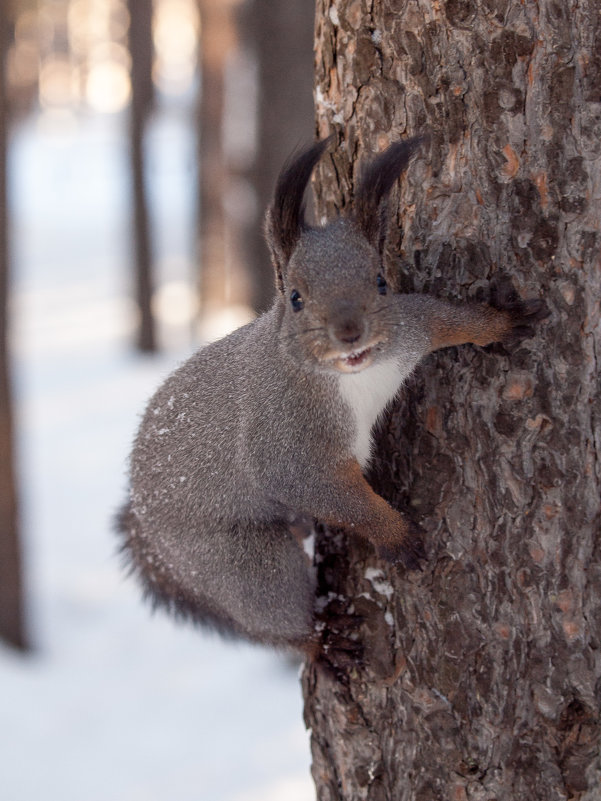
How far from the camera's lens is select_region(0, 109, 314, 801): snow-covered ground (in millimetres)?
4398

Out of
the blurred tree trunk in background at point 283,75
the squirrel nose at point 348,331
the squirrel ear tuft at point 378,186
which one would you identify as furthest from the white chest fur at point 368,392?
the blurred tree trunk in background at point 283,75

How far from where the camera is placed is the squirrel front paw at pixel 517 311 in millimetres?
1733

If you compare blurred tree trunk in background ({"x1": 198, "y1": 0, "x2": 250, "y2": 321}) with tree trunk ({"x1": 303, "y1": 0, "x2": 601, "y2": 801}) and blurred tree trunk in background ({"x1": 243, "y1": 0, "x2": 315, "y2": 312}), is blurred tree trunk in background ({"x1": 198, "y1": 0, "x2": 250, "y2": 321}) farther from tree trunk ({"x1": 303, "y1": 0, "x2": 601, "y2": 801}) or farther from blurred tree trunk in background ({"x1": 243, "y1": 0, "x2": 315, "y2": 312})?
tree trunk ({"x1": 303, "y1": 0, "x2": 601, "y2": 801})

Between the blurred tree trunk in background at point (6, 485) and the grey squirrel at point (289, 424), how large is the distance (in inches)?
138

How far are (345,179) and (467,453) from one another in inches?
27.2

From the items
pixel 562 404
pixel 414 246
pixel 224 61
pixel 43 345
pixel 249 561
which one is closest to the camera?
pixel 562 404

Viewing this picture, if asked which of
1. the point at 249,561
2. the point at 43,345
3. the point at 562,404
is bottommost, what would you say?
the point at 43,345

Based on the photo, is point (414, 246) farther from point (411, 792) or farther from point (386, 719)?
point (411, 792)

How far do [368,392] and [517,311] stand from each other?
14.8 inches

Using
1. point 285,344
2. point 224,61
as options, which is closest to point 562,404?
point 285,344

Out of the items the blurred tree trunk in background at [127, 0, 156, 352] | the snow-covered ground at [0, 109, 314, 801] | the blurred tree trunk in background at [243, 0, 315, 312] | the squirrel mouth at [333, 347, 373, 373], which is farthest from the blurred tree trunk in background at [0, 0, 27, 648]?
the squirrel mouth at [333, 347, 373, 373]

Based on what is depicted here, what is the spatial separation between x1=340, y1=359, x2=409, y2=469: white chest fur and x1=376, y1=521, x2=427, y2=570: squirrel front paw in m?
0.21

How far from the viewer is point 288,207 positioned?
1.81 meters

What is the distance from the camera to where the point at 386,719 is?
6.54 ft
